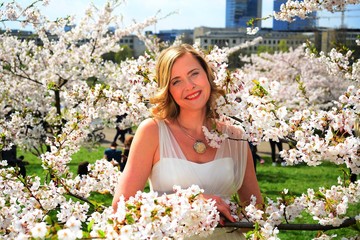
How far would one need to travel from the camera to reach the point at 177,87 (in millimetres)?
2795

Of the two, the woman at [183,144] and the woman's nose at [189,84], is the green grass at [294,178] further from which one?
the woman's nose at [189,84]

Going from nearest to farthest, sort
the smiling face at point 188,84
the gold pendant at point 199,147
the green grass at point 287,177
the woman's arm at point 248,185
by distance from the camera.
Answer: the smiling face at point 188,84 < the gold pendant at point 199,147 < the woman's arm at point 248,185 < the green grass at point 287,177

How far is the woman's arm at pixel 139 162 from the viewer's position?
2.68m

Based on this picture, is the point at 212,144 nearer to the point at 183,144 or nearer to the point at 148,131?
the point at 183,144

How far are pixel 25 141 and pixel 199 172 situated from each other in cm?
684

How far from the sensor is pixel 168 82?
2.81 meters

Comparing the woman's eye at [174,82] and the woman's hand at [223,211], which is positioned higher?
the woman's eye at [174,82]

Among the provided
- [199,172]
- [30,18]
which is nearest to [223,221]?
[199,172]

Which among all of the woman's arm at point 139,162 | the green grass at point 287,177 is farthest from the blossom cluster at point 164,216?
the green grass at point 287,177

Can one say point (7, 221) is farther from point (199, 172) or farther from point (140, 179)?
point (199, 172)

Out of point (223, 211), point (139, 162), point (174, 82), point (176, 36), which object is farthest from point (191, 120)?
point (176, 36)

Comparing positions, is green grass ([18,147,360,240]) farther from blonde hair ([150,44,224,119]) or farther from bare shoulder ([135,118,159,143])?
bare shoulder ([135,118,159,143])

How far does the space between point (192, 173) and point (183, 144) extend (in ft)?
0.60

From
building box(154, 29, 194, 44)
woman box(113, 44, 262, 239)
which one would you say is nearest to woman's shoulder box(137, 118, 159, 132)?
woman box(113, 44, 262, 239)
